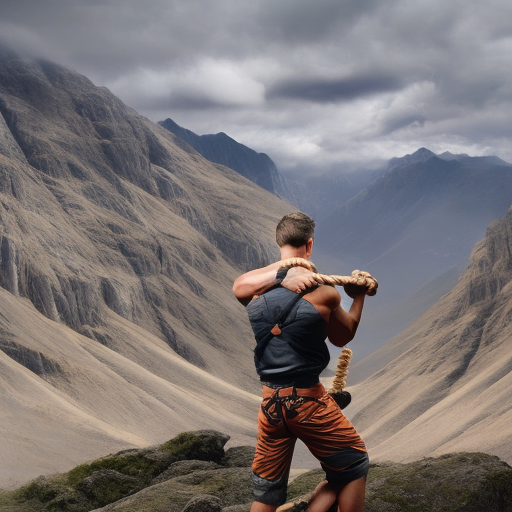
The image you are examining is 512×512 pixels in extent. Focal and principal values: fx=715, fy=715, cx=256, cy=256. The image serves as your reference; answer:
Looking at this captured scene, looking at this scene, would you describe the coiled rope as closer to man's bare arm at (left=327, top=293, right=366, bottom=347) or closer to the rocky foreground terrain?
man's bare arm at (left=327, top=293, right=366, bottom=347)

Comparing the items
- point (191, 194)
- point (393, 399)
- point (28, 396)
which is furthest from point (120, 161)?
point (28, 396)

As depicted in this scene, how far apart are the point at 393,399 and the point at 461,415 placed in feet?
91.7

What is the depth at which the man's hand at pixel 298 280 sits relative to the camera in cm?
723

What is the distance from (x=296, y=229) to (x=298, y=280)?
0.59 meters

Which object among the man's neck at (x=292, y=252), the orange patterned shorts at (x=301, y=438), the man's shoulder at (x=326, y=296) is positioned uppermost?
the man's neck at (x=292, y=252)

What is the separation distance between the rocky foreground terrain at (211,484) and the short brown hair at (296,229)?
9.68 ft

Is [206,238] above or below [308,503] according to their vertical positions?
above

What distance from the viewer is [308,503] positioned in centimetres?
788

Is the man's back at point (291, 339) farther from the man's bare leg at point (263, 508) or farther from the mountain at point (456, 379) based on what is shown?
the mountain at point (456, 379)

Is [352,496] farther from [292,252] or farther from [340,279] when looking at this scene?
[292,252]

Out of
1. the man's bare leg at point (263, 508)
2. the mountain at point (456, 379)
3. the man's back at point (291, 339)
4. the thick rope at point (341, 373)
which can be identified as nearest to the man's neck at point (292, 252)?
the man's back at point (291, 339)

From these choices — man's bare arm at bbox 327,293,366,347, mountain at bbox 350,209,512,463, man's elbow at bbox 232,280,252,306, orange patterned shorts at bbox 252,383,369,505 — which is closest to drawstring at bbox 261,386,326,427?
orange patterned shorts at bbox 252,383,369,505

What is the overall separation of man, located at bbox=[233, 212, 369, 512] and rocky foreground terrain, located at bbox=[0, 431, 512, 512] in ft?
2.35

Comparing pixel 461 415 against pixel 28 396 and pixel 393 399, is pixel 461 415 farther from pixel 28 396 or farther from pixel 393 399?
pixel 28 396
